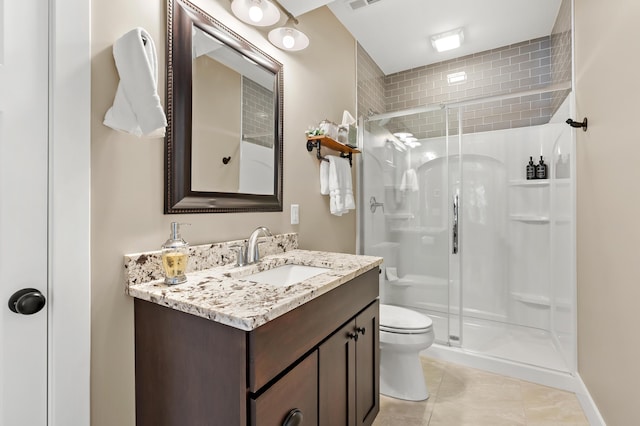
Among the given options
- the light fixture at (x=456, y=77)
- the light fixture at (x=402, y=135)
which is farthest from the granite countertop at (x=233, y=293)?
the light fixture at (x=456, y=77)

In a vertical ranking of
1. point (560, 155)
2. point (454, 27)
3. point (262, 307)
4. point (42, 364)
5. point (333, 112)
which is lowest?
point (42, 364)

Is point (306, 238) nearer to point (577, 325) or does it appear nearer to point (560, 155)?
point (577, 325)

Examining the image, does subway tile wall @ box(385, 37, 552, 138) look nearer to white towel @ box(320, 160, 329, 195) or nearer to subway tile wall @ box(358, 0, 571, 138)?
subway tile wall @ box(358, 0, 571, 138)

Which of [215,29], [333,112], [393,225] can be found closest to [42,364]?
[215,29]

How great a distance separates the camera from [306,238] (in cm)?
201

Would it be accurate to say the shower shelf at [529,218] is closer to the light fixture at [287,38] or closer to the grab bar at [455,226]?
the grab bar at [455,226]

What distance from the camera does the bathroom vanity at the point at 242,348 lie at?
0.78 meters

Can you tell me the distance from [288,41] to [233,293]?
56.5 inches

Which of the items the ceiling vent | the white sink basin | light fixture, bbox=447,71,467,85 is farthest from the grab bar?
the ceiling vent

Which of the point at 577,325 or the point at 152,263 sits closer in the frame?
the point at 152,263

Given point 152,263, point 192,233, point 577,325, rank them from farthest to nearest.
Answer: point 577,325
point 192,233
point 152,263

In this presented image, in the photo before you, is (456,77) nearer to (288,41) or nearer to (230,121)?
(288,41)

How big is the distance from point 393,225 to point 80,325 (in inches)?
96.2

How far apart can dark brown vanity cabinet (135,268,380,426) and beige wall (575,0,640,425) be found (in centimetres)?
115
